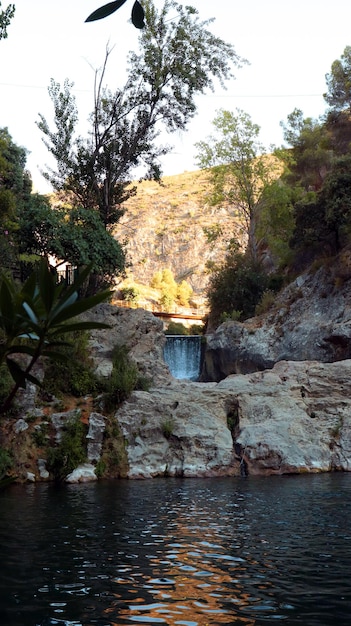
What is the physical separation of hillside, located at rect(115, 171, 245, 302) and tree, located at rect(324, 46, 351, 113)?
44705mm

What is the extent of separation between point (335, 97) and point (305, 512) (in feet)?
144

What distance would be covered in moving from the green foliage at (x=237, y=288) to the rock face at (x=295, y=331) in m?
5.24

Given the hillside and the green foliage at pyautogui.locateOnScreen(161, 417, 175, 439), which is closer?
the green foliage at pyautogui.locateOnScreen(161, 417, 175, 439)

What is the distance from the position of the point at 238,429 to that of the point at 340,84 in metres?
38.2

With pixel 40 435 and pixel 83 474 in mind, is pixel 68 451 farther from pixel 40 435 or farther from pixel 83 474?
pixel 40 435

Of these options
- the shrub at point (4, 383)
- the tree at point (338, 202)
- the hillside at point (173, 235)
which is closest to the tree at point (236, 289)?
the tree at point (338, 202)

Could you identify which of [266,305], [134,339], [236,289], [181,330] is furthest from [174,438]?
[181,330]

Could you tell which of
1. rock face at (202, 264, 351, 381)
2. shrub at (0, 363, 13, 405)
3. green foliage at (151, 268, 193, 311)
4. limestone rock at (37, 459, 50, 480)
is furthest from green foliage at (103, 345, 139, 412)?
green foliage at (151, 268, 193, 311)

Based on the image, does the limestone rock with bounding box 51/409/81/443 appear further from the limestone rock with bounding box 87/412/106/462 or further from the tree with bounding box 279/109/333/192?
the tree with bounding box 279/109/333/192

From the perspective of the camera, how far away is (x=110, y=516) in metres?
10.1

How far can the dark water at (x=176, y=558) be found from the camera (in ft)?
17.9

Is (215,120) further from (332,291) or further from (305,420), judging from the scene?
(305,420)

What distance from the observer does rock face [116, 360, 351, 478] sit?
16453mm

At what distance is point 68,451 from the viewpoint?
1529 centimetres
